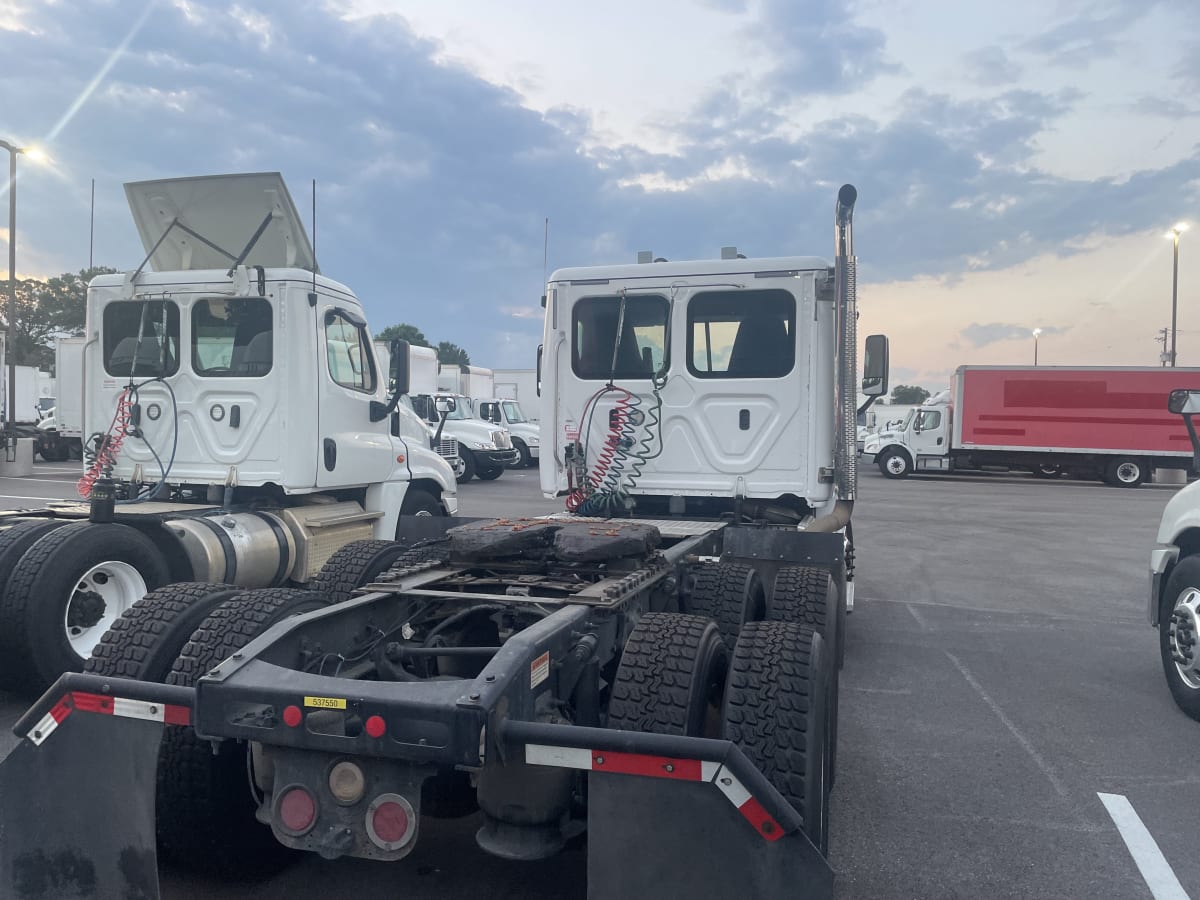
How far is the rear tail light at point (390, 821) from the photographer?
2.53 m

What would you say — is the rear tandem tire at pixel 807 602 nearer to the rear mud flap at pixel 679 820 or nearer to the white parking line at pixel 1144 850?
the white parking line at pixel 1144 850

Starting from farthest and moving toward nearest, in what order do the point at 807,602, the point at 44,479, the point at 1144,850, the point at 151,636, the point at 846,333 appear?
the point at 44,479 → the point at 846,333 → the point at 807,602 → the point at 1144,850 → the point at 151,636

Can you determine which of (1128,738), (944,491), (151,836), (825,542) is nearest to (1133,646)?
(1128,738)

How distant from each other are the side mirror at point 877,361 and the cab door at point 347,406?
14.0 feet

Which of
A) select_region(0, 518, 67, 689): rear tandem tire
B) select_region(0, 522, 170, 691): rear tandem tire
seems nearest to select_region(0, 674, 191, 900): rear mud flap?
select_region(0, 522, 170, 691): rear tandem tire

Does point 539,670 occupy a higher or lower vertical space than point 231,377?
lower

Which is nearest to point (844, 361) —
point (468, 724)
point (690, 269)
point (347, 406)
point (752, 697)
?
point (690, 269)

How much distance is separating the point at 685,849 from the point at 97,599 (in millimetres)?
4538

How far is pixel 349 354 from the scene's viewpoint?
794 centimetres

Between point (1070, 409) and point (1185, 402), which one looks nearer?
point (1185, 402)

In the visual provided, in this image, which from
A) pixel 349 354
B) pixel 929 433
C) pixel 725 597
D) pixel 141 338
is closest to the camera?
pixel 725 597

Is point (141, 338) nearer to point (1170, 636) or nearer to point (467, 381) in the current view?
point (1170, 636)

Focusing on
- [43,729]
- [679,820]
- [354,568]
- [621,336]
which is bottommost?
[679,820]

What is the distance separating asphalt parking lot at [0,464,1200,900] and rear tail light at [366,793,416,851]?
3.04 ft
